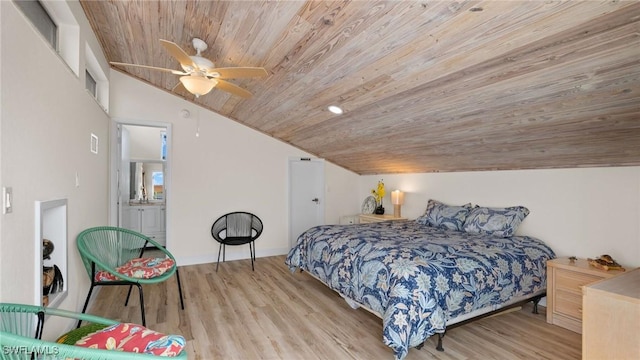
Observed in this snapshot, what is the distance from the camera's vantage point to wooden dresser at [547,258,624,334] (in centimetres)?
257

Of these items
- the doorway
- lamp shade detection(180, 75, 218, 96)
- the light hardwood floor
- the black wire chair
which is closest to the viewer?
the light hardwood floor

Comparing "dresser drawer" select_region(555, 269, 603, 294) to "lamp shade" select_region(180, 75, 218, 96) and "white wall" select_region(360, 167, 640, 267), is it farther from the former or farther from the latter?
"lamp shade" select_region(180, 75, 218, 96)

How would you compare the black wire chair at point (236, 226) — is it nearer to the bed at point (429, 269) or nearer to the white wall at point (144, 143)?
the bed at point (429, 269)

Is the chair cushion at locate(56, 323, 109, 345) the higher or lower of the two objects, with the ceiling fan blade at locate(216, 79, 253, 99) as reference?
lower

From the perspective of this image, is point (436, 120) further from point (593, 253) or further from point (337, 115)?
point (593, 253)

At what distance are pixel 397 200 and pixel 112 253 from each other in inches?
154

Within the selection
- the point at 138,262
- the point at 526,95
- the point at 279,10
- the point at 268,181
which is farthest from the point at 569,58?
the point at 268,181

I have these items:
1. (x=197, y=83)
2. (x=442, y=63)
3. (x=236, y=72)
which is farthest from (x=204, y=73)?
(x=442, y=63)

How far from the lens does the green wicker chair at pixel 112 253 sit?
2.28 m

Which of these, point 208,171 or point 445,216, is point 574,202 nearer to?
point 445,216

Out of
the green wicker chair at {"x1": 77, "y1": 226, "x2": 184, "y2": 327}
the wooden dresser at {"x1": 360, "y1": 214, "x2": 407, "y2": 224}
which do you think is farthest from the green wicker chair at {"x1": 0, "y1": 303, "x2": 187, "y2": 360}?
Result: the wooden dresser at {"x1": 360, "y1": 214, "x2": 407, "y2": 224}

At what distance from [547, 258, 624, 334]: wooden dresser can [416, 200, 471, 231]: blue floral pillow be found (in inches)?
41.7

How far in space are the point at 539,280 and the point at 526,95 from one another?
1.80m

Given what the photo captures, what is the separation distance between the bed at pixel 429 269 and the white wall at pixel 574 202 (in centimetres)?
18
